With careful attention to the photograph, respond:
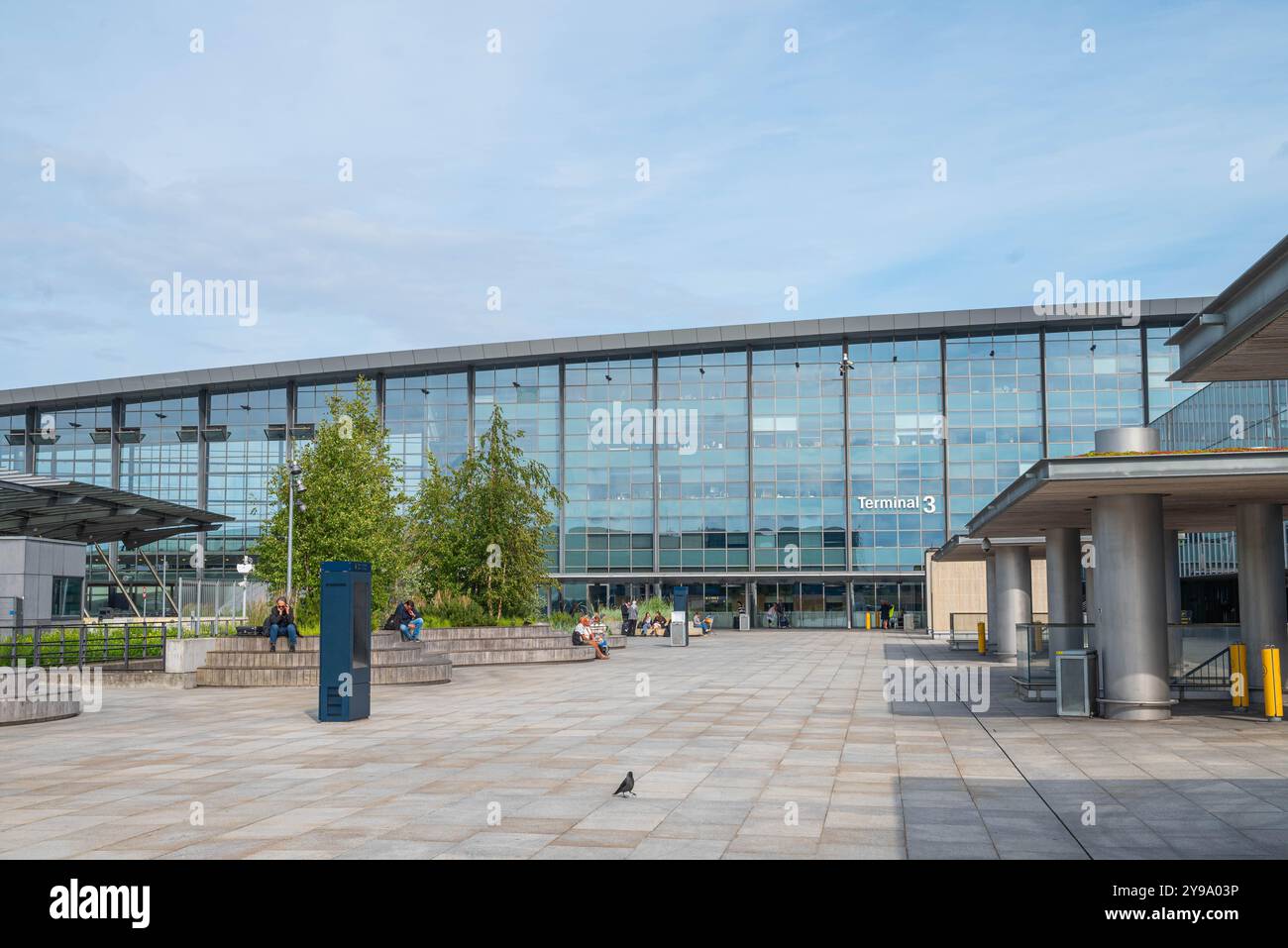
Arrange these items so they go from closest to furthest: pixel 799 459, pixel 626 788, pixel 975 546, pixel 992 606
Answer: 1. pixel 626 788
2. pixel 975 546
3. pixel 992 606
4. pixel 799 459

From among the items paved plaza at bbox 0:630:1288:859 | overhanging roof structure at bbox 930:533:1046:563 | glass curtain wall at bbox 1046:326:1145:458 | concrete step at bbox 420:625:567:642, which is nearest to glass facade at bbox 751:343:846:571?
glass curtain wall at bbox 1046:326:1145:458

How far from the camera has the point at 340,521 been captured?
36875 millimetres

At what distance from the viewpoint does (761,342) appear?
6512 cm

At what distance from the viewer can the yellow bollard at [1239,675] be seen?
1830 centimetres

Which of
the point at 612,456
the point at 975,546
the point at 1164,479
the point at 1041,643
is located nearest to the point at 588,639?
the point at 975,546

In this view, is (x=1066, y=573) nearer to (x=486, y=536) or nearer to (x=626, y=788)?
(x=486, y=536)

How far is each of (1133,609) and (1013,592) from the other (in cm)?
1652

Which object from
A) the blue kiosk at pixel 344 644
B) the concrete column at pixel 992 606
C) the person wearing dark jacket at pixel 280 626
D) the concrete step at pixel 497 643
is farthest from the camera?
the concrete column at pixel 992 606

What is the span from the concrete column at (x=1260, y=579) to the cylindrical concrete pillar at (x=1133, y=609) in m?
2.65

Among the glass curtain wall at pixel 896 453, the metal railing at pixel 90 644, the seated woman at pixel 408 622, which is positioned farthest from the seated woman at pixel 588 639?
the glass curtain wall at pixel 896 453

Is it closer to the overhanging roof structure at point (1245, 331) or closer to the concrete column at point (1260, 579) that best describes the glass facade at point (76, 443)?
the concrete column at point (1260, 579)
